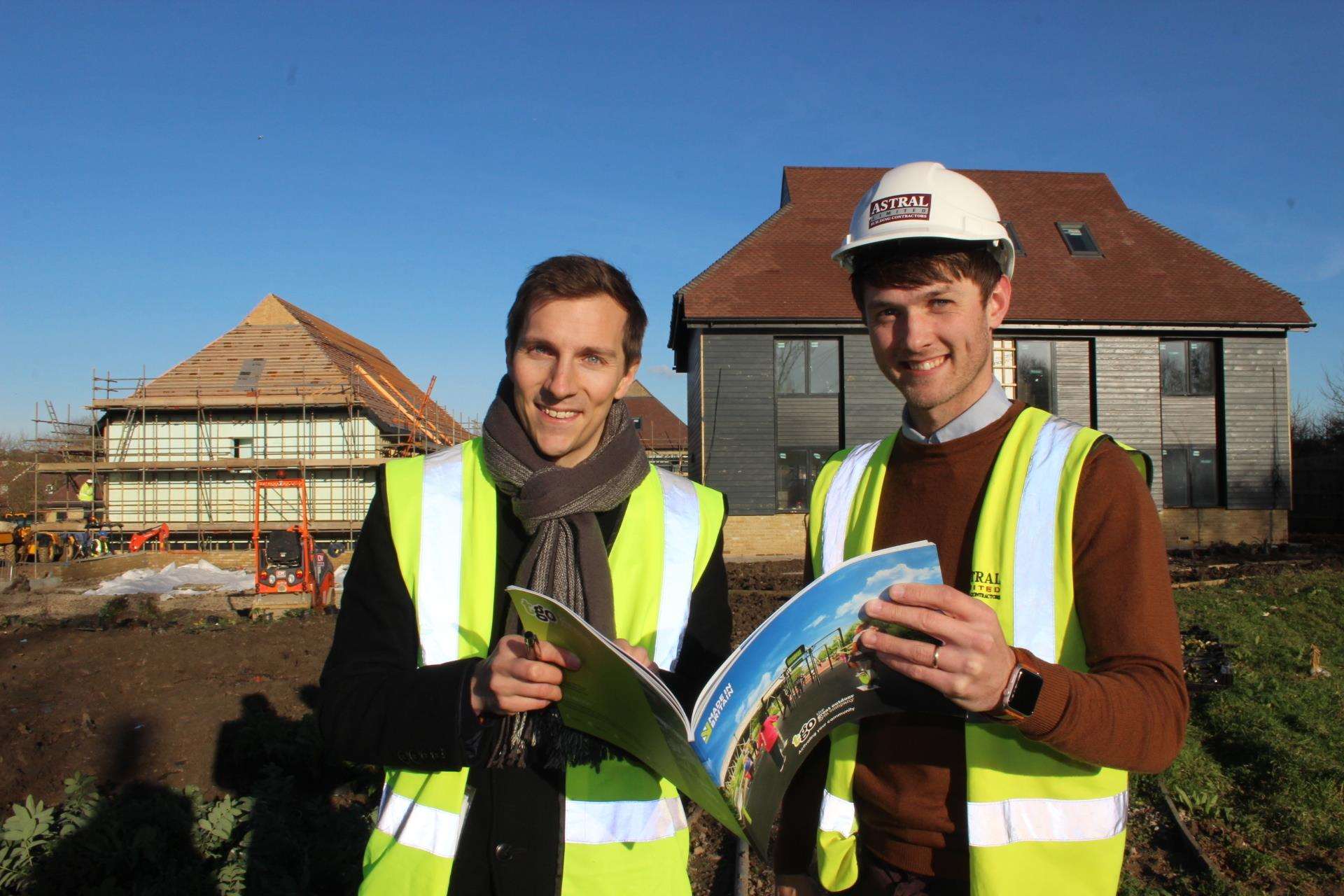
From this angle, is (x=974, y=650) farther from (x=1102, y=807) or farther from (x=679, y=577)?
(x=679, y=577)

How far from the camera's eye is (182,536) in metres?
30.6

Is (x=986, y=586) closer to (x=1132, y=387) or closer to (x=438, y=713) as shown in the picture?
(x=438, y=713)

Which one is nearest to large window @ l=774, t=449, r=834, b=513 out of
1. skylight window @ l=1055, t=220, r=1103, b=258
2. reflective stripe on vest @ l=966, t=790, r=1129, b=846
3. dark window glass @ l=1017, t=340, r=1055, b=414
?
dark window glass @ l=1017, t=340, r=1055, b=414

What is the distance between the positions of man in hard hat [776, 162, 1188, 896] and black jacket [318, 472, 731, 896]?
577 millimetres

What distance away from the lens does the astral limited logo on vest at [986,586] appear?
1.96m

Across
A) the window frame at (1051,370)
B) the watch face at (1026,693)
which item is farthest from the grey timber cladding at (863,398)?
the watch face at (1026,693)

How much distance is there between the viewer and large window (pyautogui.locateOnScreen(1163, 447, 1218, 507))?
25156mm

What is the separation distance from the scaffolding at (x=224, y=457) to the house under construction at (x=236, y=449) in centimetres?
4

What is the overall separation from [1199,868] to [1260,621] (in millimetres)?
8058

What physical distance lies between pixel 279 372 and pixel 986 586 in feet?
115

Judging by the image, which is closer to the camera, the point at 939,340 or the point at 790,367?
the point at 939,340

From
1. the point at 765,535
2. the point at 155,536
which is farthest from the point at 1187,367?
the point at 155,536

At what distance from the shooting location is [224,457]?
31453 millimetres

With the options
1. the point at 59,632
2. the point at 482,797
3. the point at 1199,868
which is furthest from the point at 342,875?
the point at 59,632
